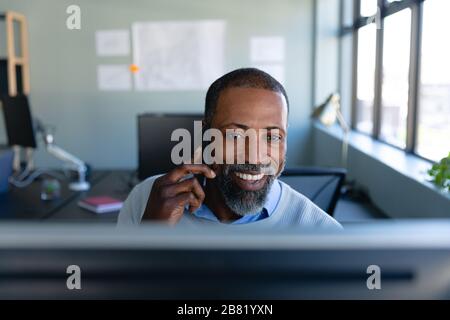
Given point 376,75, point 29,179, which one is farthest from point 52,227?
point 29,179

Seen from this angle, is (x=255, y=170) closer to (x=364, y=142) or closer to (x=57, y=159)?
(x=364, y=142)

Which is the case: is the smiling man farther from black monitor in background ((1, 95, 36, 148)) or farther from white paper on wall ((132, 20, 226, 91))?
black monitor in background ((1, 95, 36, 148))

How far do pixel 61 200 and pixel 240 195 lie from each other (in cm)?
157

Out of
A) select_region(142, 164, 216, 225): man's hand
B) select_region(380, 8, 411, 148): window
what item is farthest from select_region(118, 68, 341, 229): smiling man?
select_region(380, 8, 411, 148): window

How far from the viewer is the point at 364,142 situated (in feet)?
5.79

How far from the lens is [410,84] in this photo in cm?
181

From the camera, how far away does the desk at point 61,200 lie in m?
1.74

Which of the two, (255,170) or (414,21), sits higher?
(414,21)

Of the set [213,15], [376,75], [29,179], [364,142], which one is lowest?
[29,179]

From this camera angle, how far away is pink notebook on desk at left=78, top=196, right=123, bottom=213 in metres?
1.79

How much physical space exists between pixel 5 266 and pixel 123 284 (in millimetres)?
74

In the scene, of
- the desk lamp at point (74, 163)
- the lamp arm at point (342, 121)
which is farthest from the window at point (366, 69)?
the desk lamp at point (74, 163)

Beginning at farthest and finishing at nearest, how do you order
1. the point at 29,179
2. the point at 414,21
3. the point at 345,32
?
the point at 29,179 < the point at 414,21 < the point at 345,32

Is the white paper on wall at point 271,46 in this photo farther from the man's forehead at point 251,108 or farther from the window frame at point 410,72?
the man's forehead at point 251,108
